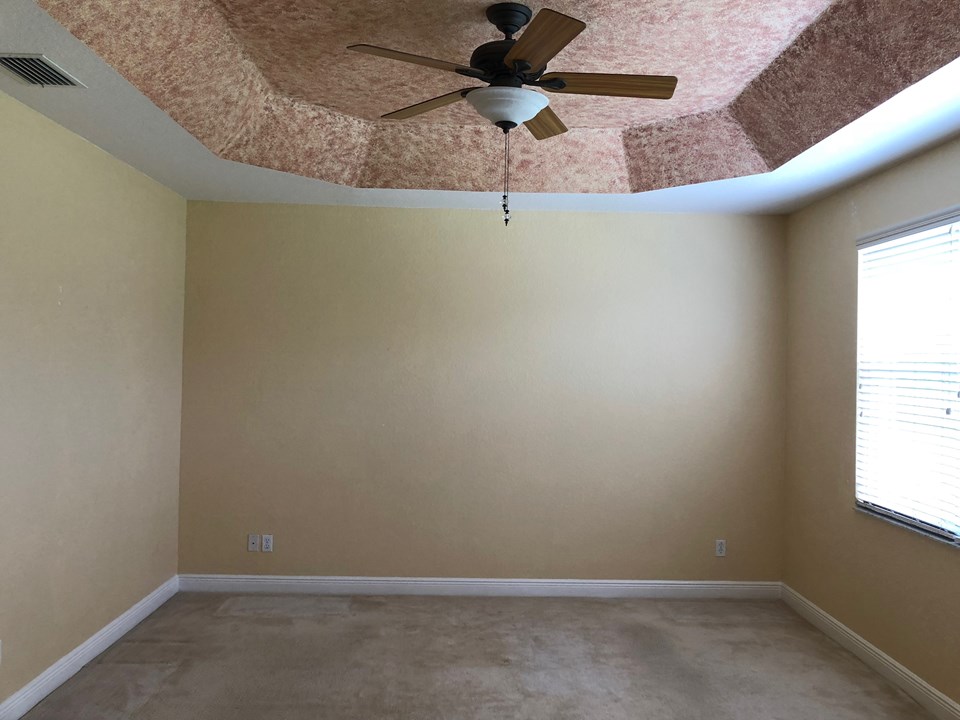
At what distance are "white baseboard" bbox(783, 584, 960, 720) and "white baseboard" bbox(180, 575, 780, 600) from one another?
348 mm

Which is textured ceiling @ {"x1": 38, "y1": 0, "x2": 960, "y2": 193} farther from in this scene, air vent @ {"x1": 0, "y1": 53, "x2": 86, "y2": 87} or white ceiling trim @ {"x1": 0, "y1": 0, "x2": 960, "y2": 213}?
air vent @ {"x1": 0, "y1": 53, "x2": 86, "y2": 87}

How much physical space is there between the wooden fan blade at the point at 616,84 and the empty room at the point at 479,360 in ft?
0.05

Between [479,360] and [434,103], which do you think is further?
[479,360]

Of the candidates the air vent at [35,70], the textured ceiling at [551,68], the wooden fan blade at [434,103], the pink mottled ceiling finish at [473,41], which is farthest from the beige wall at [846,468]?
the air vent at [35,70]

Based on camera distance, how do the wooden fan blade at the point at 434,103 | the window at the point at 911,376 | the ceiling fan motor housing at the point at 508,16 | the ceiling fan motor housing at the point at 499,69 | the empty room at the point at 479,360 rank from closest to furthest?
the ceiling fan motor housing at the point at 499,69 < the wooden fan blade at the point at 434,103 < the ceiling fan motor housing at the point at 508,16 < the empty room at the point at 479,360 < the window at the point at 911,376

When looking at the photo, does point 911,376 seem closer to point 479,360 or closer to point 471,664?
point 479,360

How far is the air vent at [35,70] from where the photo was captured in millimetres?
2405

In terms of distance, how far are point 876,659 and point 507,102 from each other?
3182mm

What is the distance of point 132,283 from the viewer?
3844mm

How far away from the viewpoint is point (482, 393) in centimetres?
457

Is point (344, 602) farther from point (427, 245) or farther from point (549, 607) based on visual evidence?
point (427, 245)

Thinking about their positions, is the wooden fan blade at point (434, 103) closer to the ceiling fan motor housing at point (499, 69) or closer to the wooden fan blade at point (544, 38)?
the ceiling fan motor housing at point (499, 69)

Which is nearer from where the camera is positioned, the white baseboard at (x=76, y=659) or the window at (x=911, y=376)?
the white baseboard at (x=76, y=659)

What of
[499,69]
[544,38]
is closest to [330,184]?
[499,69]
